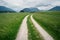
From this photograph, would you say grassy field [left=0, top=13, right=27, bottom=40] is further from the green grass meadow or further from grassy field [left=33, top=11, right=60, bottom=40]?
grassy field [left=33, top=11, right=60, bottom=40]

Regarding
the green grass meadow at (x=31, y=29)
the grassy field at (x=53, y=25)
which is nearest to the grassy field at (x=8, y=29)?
the green grass meadow at (x=31, y=29)

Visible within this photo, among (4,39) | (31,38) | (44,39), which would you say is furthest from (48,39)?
(4,39)

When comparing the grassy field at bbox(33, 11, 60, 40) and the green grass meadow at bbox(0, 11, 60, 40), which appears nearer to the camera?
the green grass meadow at bbox(0, 11, 60, 40)

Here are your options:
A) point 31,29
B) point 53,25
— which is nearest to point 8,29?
point 31,29

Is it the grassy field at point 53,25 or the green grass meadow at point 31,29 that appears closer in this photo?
the green grass meadow at point 31,29

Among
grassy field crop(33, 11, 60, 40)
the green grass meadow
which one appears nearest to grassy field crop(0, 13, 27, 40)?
the green grass meadow

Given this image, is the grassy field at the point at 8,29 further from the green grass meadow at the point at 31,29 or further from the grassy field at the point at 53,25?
the grassy field at the point at 53,25

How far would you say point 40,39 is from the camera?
32.5 feet

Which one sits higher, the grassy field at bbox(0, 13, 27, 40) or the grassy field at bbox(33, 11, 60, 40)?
the grassy field at bbox(0, 13, 27, 40)

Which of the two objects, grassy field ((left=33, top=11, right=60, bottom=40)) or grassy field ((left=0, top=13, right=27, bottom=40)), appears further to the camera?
grassy field ((left=33, top=11, right=60, bottom=40))

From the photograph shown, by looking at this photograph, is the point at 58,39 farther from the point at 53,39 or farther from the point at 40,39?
the point at 40,39

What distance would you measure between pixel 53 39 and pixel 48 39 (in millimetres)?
314

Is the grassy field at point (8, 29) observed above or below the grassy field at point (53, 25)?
above

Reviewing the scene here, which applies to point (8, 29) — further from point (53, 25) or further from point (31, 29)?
point (53, 25)
